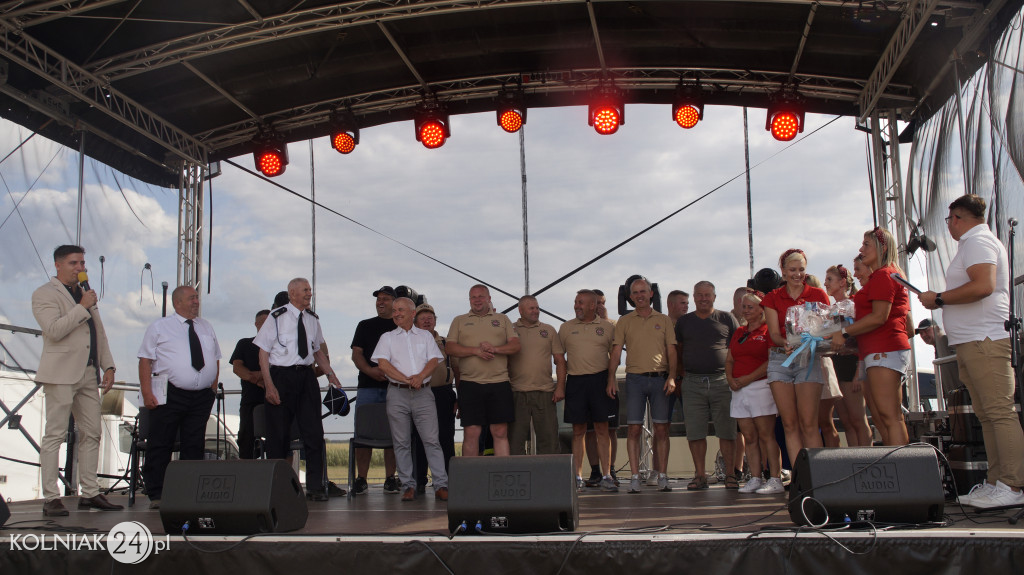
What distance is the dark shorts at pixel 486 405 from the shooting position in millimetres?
5434

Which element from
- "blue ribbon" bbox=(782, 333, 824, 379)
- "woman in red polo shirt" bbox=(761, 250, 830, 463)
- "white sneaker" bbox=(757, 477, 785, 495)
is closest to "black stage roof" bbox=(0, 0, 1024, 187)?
"woman in red polo shirt" bbox=(761, 250, 830, 463)

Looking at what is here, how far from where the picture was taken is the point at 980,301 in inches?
142

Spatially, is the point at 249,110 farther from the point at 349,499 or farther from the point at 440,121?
the point at 349,499


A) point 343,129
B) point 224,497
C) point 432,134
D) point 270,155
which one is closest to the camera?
point 224,497

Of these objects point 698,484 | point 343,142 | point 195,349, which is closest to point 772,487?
point 698,484

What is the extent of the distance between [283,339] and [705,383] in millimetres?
2924

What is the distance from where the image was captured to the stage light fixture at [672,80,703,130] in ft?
23.3

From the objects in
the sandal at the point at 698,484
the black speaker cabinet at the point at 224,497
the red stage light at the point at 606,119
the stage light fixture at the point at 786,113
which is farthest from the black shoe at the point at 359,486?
the stage light fixture at the point at 786,113

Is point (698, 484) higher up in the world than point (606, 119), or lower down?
lower down

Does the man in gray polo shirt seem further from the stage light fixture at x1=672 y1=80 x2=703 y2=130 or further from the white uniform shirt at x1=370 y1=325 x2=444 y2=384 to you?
the stage light fixture at x1=672 y1=80 x2=703 y2=130

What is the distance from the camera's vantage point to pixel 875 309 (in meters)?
3.96

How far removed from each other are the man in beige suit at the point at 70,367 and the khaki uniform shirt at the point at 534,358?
2.69m

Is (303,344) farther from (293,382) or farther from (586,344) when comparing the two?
(586,344)

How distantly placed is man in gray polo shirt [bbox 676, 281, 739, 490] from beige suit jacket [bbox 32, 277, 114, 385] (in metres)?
3.93
